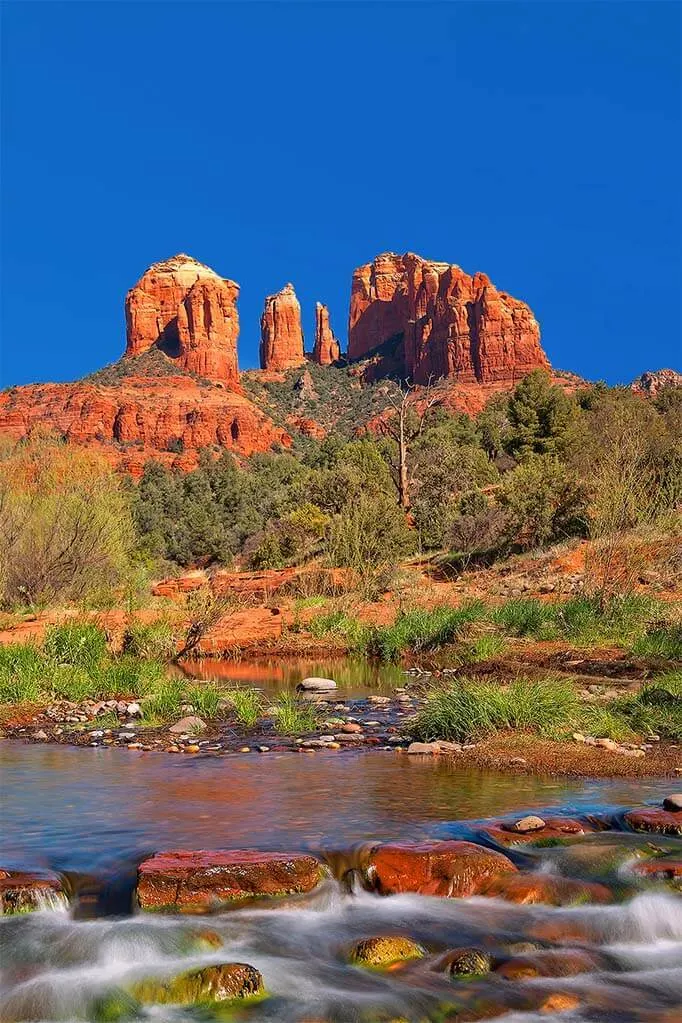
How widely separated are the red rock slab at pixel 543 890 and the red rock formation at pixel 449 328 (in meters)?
108

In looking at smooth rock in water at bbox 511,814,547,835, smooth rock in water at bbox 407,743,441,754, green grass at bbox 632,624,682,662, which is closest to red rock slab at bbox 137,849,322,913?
smooth rock in water at bbox 511,814,547,835

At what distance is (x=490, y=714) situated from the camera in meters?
9.79

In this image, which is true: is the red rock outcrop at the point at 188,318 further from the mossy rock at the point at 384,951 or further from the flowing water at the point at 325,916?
the mossy rock at the point at 384,951

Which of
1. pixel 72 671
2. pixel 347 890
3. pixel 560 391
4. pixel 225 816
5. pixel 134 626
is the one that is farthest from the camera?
pixel 560 391

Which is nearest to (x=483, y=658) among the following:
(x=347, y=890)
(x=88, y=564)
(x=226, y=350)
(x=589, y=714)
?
(x=589, y=714)

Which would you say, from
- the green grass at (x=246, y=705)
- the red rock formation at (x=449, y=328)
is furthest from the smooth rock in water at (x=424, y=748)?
the red rock formation at (x=449, y=328)

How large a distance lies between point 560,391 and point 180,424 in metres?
63.5

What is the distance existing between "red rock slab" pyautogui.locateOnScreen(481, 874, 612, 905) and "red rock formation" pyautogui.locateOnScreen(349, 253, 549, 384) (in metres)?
108

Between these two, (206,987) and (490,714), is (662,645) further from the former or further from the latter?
(206,987)

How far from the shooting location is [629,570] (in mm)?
18703

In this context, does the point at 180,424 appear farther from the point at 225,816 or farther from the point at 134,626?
the point at 225,816

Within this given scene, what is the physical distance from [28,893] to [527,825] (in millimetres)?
3312

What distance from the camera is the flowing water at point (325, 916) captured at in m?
4.49

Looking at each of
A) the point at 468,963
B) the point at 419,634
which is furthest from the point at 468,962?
the point at 419,634
